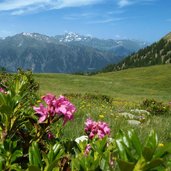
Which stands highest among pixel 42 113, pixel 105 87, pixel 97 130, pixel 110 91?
pixel 42 113

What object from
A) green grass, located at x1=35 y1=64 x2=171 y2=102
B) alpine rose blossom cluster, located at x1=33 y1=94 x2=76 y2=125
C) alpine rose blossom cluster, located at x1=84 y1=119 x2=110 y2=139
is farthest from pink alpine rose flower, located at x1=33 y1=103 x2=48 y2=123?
green grass, located at x1=35 y1=64 x2=171 y2=102

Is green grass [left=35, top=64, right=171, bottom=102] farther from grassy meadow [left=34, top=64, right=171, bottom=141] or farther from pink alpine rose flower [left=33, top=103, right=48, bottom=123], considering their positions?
pink alpine rose flower [left=33, top=103, right=48, bottom=123]

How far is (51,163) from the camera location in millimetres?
1845

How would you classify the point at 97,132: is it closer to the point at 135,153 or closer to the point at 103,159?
the point at 103,159

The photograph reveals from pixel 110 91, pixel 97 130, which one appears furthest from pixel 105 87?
pixel 97 130

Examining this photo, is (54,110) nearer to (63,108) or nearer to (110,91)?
(63,108)

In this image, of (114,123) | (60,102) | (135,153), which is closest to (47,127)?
(60,102)

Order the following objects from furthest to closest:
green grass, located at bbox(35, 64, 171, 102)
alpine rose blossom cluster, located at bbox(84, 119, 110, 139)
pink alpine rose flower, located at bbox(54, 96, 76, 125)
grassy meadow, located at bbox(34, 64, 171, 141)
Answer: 1. green grass, located at bbox(35, 64, 171, 102)
2. grassy meadow, located at bbox(34, 64, 171, 141)
3. alpine rose blossom cluster, located at bbox(84, 119, 110, 139)
4. pink alpine rose flower, located at bbox(54, 96, 76, 125)

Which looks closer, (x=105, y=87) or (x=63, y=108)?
(x=63, y=108)

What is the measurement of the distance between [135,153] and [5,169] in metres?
1.06

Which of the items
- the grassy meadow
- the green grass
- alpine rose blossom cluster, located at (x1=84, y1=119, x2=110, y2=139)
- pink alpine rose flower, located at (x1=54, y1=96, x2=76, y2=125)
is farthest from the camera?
the green grass

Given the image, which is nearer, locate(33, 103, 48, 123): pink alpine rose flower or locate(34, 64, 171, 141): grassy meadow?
locate(33, 103, 48, 123): pink alpine rose flower

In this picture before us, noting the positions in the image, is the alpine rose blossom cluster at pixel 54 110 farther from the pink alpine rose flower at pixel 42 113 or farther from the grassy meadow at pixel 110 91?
the grassy meadow at pixel 110 91

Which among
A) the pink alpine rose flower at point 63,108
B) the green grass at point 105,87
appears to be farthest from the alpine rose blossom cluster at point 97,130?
the green grass at point 105,87
